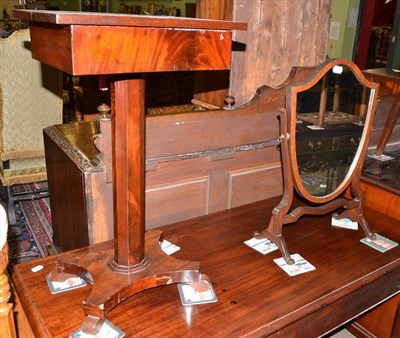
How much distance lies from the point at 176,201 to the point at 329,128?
618 mm

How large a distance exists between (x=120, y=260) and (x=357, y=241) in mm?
815

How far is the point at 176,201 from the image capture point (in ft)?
5.51

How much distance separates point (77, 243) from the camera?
175 centimetres

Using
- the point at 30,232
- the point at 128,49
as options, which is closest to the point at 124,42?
the point at 128,49

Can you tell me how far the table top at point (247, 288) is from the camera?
41.9 inches

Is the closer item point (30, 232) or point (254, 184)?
point (254, 184)

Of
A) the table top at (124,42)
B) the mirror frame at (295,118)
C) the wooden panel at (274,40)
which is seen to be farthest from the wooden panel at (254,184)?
the table top at (124,42)

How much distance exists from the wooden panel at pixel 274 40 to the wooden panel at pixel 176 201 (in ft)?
1.58

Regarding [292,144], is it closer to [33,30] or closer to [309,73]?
[309,73]

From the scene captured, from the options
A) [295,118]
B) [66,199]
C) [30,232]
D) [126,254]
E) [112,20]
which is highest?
[112,20]

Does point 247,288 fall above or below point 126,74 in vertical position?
below

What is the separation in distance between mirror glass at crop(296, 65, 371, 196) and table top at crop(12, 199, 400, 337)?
222mm

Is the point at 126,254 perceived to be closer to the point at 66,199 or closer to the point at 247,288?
the point at 247,288

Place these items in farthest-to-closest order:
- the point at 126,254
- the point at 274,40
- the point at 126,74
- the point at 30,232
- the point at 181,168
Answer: the point at 30,232
the point at 274,40
the point at 181,168
the point at 126,254
the point at 126,74
